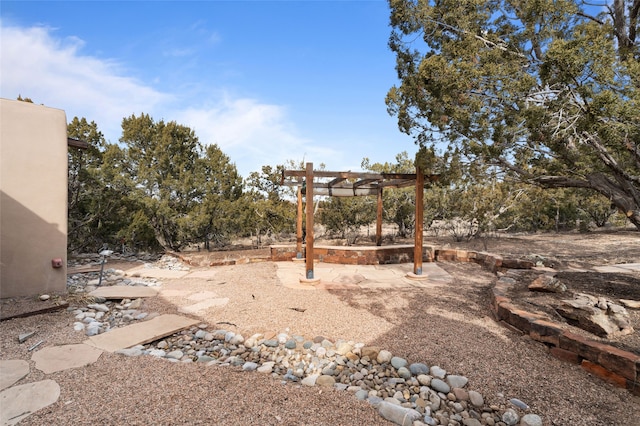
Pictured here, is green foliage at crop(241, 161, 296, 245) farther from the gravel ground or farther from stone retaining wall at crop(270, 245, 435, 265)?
the gravel ground

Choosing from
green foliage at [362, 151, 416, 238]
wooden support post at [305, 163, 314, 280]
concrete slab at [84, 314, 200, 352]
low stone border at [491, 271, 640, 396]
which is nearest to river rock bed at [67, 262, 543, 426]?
concrete slab at [84, 314, 200, 352]

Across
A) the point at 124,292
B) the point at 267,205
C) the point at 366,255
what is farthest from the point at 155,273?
the point at 366,255

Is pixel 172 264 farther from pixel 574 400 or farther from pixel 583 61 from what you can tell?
pixel 583 61

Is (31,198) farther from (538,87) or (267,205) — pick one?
(538,87)

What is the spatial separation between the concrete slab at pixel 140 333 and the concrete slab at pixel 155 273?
10.5 ft

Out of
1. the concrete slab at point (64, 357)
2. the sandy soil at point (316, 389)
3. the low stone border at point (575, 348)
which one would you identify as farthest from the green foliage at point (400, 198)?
the concrete slab at point (64, 357)

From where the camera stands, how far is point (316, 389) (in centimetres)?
268

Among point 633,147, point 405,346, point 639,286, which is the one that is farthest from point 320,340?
point 639,286

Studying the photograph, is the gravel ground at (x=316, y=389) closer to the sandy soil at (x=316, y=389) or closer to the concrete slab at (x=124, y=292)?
the sandy soil at (x=316, y=389)

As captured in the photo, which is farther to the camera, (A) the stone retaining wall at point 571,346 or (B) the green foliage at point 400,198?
(B) the green foliage at point 400,198

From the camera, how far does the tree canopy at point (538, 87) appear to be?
11.2ft

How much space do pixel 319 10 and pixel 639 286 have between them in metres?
8.73

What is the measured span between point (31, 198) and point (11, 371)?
12.3ft

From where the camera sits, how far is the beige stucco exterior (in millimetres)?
5117
